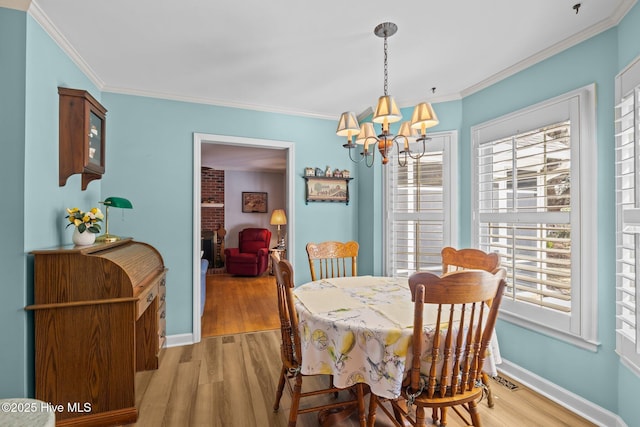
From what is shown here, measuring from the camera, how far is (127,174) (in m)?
2.98

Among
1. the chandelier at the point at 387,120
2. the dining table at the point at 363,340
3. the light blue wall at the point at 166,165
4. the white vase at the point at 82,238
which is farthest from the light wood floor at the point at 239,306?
the chandelier at the point at 387,120

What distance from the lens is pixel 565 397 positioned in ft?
6.86

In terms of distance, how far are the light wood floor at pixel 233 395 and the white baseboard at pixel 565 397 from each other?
0.06 metres

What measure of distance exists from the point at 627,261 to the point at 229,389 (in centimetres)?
266

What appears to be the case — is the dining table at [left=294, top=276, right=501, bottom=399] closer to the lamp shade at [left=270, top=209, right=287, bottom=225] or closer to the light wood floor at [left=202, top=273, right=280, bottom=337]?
the light wood floor at [left=202, top=273, right=280, bottom=337]

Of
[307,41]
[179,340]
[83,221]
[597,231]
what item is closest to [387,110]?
[307,41]

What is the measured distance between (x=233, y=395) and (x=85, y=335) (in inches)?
40.7

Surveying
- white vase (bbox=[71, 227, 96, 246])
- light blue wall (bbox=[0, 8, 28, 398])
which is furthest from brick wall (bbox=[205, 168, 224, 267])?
light blue wall (bbox=[0, 8, 28, 398])

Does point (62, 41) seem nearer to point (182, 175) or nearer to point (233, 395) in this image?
point (182, 175)

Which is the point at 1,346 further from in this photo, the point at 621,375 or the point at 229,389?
the point at 621,375

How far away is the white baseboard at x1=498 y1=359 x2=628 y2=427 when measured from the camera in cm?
188

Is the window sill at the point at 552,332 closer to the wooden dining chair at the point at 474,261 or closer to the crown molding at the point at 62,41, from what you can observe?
the wooden dining chair at the point at 474,261

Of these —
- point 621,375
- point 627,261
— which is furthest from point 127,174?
point 621,375

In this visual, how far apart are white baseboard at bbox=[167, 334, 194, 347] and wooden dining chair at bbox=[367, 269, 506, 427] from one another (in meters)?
2.48
